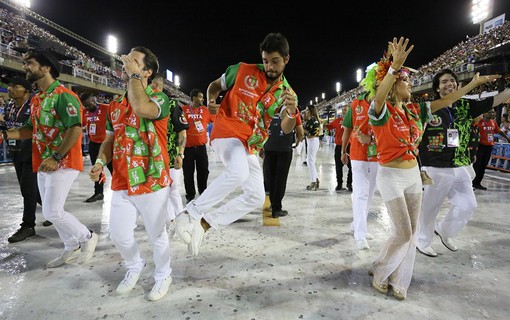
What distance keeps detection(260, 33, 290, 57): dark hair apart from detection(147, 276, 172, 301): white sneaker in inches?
83.7

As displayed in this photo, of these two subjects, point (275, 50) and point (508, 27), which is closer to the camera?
point (275, 50)

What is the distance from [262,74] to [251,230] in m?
2.15

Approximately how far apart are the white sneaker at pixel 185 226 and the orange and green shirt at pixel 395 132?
1.69 meters

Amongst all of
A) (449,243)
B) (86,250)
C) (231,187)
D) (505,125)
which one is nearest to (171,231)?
(86,250)

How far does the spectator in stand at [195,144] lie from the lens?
5422 mm

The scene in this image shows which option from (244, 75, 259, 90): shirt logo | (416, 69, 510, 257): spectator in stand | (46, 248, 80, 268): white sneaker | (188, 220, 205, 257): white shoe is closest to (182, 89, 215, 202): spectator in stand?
(46, 248, 80, 268): white sneaker

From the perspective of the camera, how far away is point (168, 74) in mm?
70438

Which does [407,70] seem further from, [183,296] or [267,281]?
[183,296]

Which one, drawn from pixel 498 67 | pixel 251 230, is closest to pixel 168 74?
pixel 498 67

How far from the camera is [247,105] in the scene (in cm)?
278

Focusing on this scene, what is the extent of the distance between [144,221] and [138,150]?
55 cm

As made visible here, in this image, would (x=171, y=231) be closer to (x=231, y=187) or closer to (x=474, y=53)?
(x=231, y=187)

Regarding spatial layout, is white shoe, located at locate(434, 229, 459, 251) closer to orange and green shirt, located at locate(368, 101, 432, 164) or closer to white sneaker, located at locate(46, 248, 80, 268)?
Result: orange and green shirt, located at locate(368, 101, 432, 164)

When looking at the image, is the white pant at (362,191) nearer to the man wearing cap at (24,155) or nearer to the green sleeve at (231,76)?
Answer: the green sleeve at (231,76)
